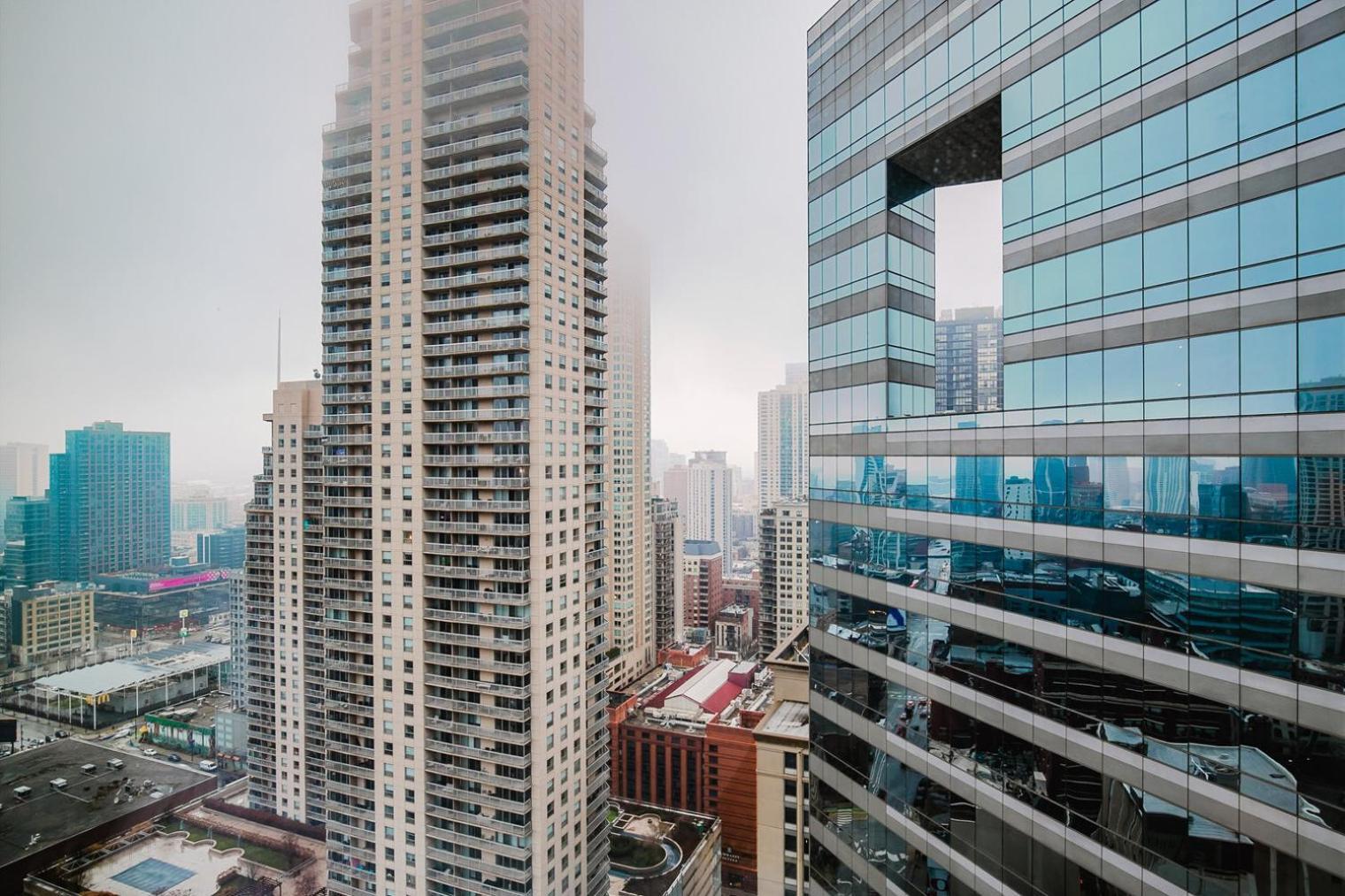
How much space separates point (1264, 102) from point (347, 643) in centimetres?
3510

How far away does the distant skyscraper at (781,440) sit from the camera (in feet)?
381

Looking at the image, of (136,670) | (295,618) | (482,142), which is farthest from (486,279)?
(136,670)

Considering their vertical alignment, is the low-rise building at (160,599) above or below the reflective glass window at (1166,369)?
below

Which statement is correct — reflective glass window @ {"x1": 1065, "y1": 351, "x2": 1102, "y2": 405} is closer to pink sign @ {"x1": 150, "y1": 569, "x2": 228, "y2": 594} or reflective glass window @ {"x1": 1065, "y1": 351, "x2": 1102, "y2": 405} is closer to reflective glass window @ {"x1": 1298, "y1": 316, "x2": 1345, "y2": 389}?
reflective glass window @ {"x1": 1298, "y1": 316, "x2": 1345, "y2": 389}

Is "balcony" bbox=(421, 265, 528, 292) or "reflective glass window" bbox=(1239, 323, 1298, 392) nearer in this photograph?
"reflective glass window" bbox=(1239, 323, 1298, 392)

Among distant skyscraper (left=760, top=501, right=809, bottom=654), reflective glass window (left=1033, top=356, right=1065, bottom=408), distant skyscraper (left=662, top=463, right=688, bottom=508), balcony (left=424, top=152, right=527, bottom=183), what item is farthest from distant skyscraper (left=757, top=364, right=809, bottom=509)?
reflective glass window (left=1033, top=356, right=1065, bottom=408)

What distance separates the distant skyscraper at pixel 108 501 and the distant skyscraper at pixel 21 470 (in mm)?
6537

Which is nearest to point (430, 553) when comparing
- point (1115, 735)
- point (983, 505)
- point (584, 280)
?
point (584, 280)

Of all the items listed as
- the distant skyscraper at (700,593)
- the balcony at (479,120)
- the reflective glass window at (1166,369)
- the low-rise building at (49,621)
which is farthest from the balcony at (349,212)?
the distant skyscraper at (700,593)

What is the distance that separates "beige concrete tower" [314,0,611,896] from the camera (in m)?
26.8

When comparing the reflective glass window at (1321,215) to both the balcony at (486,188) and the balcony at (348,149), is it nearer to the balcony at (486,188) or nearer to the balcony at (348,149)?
the balcony at (486,188)

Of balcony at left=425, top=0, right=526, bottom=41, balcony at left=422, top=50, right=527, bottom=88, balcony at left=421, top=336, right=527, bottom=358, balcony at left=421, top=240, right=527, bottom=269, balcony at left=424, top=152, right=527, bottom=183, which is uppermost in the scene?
balcony at left=425, top=0, right=526, bottom=41

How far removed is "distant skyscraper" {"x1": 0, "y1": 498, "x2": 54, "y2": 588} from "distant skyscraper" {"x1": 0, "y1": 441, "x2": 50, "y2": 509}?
2.89 ft

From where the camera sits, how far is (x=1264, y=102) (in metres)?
9.05
